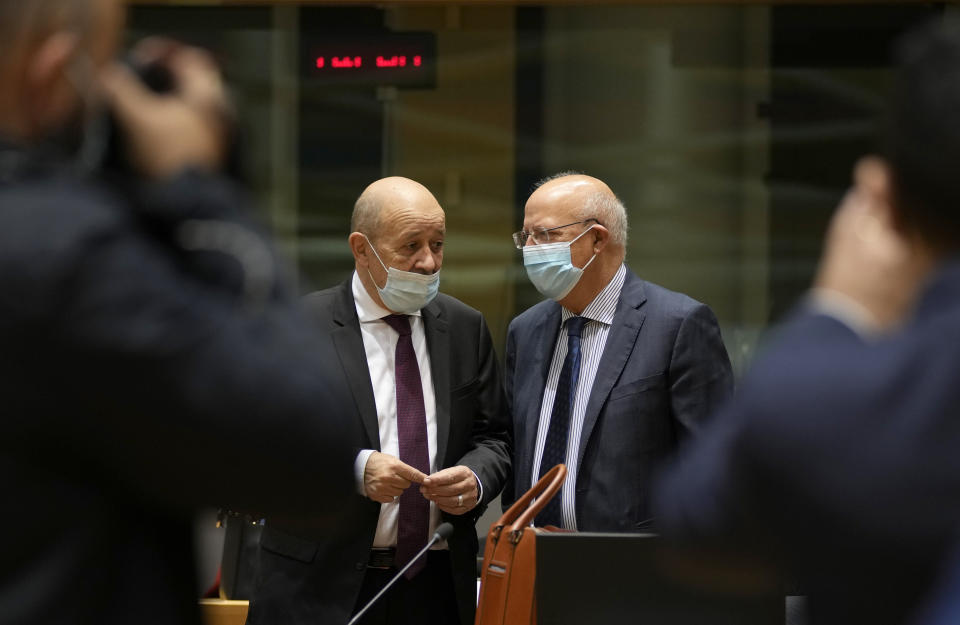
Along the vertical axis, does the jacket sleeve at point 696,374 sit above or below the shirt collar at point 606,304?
below

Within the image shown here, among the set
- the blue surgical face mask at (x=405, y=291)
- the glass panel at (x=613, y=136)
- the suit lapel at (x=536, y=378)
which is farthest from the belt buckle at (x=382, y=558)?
the glass panel at (x=613, y=136)

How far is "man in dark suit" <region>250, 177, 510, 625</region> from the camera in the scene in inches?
118

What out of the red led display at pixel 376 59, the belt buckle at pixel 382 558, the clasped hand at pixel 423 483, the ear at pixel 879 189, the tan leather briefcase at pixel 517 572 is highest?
the red led display at pixel 376 59

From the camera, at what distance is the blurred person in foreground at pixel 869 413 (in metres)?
0.93

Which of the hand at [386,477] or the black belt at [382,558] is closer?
the hand at [386,477]

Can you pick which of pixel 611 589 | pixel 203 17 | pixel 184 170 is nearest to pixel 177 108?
pixel 184 170

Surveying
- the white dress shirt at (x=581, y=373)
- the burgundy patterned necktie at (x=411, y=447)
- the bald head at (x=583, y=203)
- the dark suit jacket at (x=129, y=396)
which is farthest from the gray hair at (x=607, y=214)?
the dark suit jacket at (x=129, y=396)

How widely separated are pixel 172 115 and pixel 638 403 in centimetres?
223

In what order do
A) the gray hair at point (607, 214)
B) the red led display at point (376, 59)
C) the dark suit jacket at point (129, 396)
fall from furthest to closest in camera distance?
the red led display at point (376, 59) < the gray hair at point (607, 214) < the dark suit jacket at point (129, 396)

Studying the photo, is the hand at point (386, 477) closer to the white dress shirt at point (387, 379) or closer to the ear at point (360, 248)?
the white dress shirt at point (387, 379)

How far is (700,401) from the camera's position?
10.3 feet

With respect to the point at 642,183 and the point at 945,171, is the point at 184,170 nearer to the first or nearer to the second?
the point at 945,171

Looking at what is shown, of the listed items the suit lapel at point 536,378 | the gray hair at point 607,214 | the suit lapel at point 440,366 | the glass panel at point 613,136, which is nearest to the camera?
the suit lapel at point 440,366

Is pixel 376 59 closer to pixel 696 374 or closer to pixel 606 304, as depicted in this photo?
pixel 606 304
